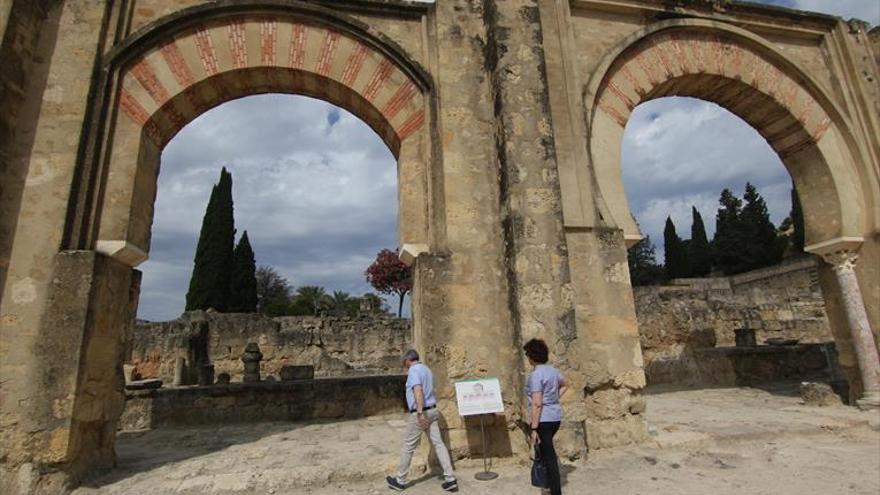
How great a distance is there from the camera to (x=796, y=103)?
20.3 feet

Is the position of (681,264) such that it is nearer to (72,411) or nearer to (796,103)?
(796,103)

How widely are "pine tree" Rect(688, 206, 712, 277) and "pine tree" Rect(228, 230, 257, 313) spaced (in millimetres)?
Answer: 29537

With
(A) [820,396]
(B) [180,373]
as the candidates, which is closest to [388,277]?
(B) [180,373]

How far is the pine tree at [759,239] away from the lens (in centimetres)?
2994

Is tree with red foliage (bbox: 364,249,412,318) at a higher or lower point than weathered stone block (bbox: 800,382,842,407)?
higher

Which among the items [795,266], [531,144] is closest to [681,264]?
[795,266]

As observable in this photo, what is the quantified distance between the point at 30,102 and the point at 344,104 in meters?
2.80

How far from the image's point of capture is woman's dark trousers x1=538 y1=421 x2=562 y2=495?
9.62 ft

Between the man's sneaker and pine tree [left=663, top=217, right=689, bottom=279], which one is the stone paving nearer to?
the man's sneaker

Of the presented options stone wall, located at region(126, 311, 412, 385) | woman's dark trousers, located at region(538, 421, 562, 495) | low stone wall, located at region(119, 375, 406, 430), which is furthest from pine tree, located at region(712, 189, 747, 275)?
woman's dark trousers, located at region(538, 421, 562, 495)

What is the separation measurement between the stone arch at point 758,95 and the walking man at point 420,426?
3632 mm

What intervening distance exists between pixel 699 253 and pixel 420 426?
35.6 m

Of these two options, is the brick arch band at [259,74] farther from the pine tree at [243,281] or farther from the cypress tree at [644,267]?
the cypress tree at [644,267]

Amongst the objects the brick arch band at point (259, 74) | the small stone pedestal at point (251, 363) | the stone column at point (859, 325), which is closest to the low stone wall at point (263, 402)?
the small stone pedestal at point (251, 363)
